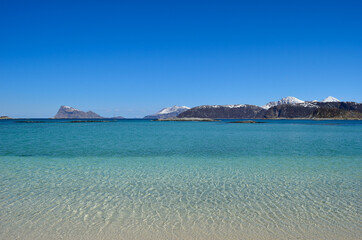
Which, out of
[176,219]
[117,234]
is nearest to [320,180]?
[176,219]

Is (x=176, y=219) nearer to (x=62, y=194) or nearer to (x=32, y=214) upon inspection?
(x=32, y=214)

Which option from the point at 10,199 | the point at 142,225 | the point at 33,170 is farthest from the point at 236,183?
the point at 33,170

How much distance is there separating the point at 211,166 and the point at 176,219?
8466 millimetres

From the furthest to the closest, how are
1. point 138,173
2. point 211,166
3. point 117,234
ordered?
point 211,166
point 138,173
point 117,234

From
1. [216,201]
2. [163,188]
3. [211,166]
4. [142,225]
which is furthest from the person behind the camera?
[211,166]

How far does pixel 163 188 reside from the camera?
1030cm

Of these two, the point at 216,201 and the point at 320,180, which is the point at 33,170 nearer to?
the point at 216,201

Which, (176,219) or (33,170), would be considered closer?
(176,219)

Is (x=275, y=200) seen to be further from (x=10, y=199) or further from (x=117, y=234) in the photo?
(x=10, y=199)

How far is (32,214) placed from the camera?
24.2ft

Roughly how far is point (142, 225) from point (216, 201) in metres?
2.88

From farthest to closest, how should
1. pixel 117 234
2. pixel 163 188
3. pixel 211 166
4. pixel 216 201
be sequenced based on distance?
1. pixel 211 166
2. pixel 163 188
3. pixel 216 201
4. pixel 117 234

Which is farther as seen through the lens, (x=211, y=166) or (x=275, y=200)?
(x=211, y=166)

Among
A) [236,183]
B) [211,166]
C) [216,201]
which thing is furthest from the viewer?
[211,166]
